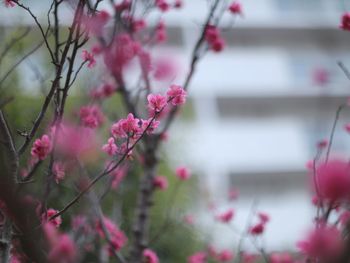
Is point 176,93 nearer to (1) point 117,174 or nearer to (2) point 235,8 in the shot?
(1) point 117,174

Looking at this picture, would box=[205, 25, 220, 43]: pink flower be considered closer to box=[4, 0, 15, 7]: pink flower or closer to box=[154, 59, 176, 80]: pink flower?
box=[154, 59, 176, 80]: pink flower

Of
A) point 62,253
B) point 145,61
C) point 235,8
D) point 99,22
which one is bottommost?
point 62,253

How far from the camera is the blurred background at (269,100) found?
10891 millimetres

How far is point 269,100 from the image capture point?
11969 millimetres

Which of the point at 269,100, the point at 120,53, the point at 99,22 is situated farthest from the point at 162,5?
the point at 269,100

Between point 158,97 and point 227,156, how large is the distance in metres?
9.57

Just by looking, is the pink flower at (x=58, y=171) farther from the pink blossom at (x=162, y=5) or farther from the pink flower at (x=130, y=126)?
the pink blossom at (x=162, y=5)

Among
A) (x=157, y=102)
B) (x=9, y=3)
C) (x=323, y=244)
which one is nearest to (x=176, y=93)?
(x=157, y=102)

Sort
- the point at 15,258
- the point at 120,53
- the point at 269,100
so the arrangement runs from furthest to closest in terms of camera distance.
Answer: the point at 269,100, the point at 120,53, the point at 15,258

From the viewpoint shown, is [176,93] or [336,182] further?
[176,93]

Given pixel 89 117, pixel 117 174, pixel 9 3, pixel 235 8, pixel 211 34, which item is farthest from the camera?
pixel 235 8

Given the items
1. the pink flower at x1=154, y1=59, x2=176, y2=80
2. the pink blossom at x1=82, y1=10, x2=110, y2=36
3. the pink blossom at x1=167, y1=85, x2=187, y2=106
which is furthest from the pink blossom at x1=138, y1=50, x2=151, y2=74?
the pink blossom at x1=167, y1=85, x2=187, y2=106

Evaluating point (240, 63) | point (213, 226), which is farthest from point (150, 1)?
point (240, 63)

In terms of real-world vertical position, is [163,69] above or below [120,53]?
above
